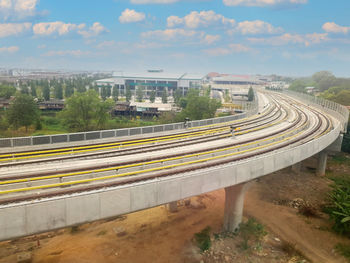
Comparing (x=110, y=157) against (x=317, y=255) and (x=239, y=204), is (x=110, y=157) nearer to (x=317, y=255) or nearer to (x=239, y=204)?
(x=239, y=204)

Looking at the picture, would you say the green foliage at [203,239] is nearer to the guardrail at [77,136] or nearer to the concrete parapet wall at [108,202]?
the concrete parapet wall at [108,202]

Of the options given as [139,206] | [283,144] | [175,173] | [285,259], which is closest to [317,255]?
[285,259]

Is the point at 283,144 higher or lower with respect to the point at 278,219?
higher

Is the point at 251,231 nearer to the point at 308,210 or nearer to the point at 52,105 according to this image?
the point at 308,210

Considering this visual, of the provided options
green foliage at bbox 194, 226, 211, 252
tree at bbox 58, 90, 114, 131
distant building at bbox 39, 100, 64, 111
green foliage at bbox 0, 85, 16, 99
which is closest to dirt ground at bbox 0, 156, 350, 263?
green foliage at bbox 194, 226, 211, 252

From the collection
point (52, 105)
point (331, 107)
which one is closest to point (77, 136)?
point (331, 107)

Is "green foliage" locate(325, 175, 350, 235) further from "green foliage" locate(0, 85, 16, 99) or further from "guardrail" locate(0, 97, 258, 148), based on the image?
"green foliage" locate(0, 85, 16, 99)

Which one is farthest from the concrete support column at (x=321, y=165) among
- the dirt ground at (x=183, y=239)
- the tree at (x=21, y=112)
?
the tree at (x=21, y=112)
